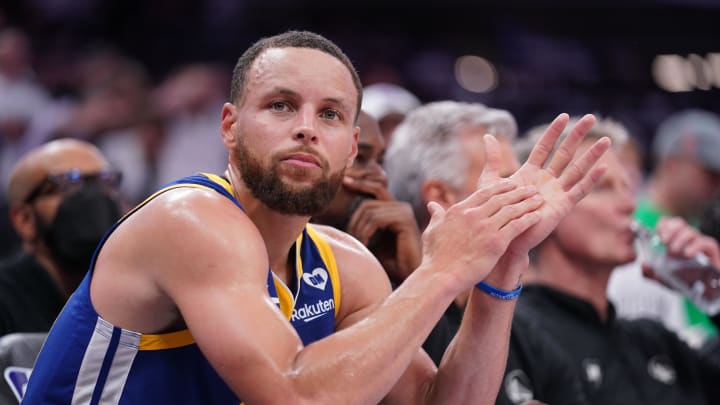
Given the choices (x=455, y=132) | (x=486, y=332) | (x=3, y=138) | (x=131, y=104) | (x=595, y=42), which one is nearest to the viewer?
(x=486, y=332)

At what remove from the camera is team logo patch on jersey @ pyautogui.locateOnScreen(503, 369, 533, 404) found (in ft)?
11.2

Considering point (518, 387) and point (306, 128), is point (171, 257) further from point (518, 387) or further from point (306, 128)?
point (518, 387)

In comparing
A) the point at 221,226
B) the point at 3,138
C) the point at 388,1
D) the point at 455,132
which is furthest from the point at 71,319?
the point at 388,1

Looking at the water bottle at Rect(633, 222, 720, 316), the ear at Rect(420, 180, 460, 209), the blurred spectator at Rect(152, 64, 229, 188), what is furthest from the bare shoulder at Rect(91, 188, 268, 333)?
the blurred spectator at Rect(152, 64, 229, 188)

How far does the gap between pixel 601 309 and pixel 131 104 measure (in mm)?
4144

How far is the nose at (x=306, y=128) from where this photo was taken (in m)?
2.35

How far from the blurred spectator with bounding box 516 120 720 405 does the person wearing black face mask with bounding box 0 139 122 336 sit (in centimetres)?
172

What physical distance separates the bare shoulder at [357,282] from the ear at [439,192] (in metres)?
0.90

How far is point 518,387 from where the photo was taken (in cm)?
346

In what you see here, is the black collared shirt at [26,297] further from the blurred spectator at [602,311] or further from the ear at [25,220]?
the blurred spectator at [602,311]

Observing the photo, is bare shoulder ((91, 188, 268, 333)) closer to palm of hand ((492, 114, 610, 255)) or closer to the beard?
the beard

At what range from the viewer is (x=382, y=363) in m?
2.11

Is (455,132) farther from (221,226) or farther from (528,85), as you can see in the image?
(528,85)

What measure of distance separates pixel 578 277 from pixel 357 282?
171cm
